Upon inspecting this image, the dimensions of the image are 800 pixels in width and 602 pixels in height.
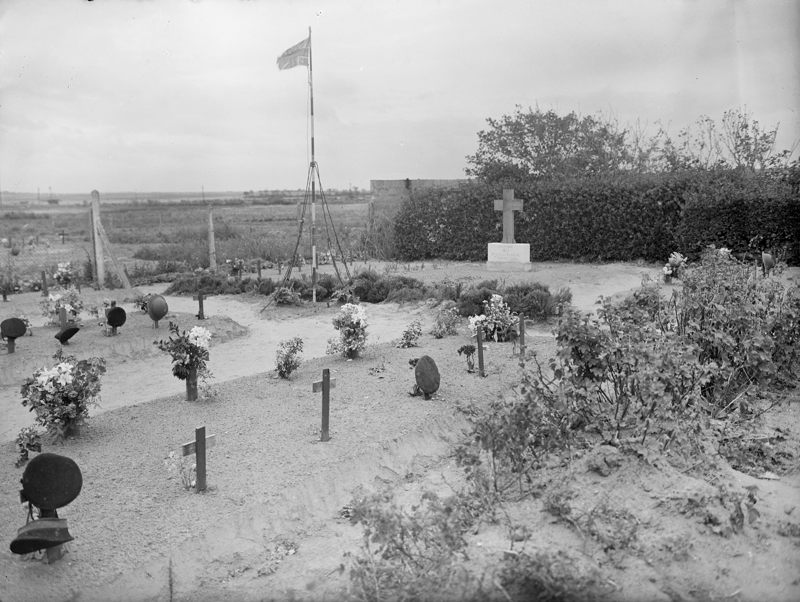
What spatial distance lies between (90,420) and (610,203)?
15.1 m

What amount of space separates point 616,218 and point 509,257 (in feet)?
11.0

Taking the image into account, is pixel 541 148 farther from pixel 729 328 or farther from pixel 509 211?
pixel 729 328

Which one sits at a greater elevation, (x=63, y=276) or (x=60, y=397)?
(x=63, y=276)

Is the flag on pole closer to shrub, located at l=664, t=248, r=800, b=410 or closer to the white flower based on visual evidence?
the white flower

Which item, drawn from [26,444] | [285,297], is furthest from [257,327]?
[26,444]

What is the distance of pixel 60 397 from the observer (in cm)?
611

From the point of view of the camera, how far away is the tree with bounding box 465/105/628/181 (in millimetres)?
23766

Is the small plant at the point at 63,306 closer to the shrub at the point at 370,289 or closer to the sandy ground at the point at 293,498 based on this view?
the sandy ground at the point at 293,498

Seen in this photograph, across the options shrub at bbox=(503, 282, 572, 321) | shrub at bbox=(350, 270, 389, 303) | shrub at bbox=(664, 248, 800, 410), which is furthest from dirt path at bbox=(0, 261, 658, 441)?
shrub at bbox=(664, 248, 800, 410)

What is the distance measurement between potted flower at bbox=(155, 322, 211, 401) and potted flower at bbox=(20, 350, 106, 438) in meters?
1.03

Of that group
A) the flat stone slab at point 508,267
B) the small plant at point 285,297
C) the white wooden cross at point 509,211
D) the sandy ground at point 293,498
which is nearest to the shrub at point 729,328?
the sandy ground at point 293,498

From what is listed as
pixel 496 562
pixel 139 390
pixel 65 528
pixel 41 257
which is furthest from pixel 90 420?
pixel 41 257

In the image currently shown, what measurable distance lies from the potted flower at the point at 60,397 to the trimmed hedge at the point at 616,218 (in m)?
13.9

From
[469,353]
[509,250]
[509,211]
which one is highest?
[509,211]
